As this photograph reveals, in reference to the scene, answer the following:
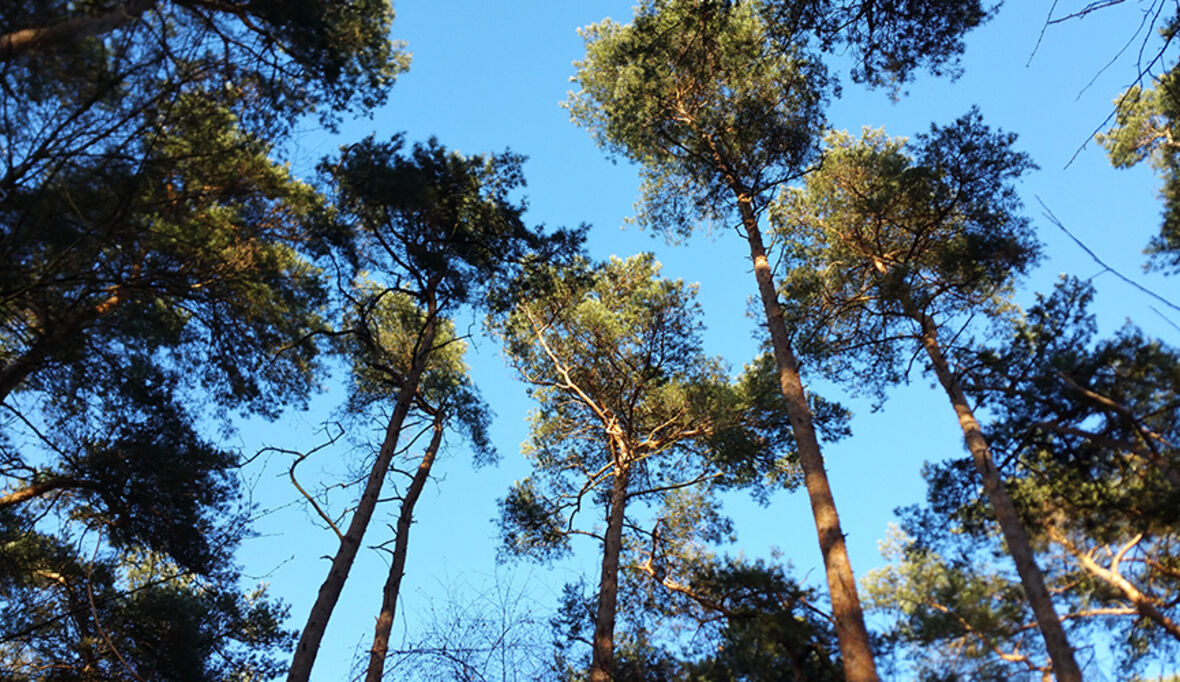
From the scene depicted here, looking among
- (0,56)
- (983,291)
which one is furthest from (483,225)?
(983,291)

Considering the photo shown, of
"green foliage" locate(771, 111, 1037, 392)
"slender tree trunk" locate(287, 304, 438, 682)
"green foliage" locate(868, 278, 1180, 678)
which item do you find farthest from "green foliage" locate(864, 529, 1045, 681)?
"slender tree trunk" locate(287, 304, 438, 682)

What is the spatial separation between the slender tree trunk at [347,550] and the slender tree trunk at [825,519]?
169 inches

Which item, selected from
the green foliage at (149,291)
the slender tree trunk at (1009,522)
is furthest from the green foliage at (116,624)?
the slender tree trunk at (1009,522)

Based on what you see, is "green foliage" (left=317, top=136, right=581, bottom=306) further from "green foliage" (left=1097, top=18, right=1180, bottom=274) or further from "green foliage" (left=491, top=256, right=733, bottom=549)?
"green foliage" (left=1097, top=18, right=1180, bottom=274)

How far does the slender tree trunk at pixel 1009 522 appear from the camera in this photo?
248 inches

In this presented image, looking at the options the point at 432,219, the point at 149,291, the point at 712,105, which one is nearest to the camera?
the point at 149,291

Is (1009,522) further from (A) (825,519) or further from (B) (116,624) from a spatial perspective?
(B) (116,624)

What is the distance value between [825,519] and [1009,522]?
184 cm

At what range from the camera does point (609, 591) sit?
984 centimetres

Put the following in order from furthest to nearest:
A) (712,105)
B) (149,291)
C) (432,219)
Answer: (712,105), (432,219), (149,291)

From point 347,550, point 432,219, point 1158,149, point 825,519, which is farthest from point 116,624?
point 1158,149

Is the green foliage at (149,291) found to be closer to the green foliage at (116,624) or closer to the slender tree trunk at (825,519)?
the green foliage at (116,624)

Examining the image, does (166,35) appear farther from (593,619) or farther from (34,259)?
(593,619)

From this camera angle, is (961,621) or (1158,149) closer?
(961,621)
